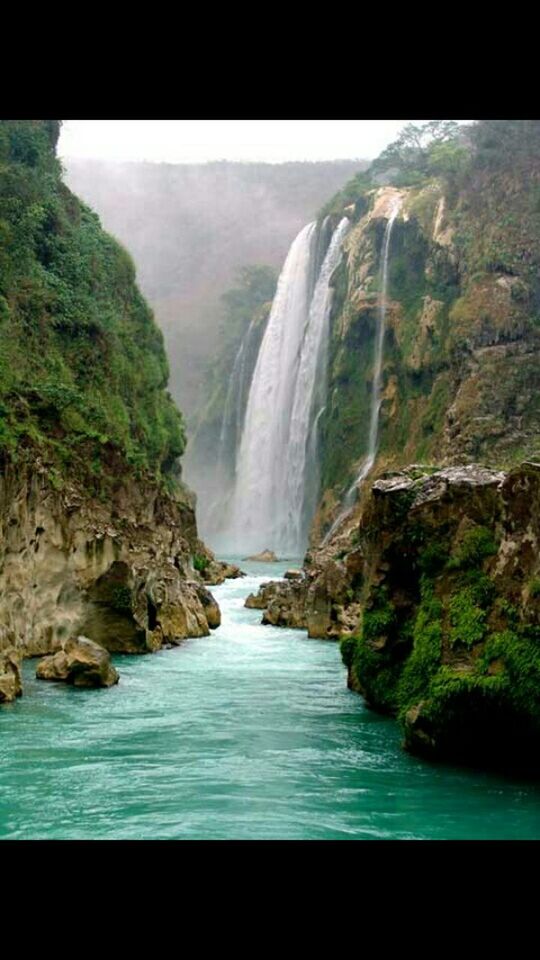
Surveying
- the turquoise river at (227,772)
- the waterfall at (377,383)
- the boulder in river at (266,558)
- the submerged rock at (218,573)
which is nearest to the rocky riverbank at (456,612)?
the turquoise river at (227,772)

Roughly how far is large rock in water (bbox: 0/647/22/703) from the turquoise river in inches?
9.7

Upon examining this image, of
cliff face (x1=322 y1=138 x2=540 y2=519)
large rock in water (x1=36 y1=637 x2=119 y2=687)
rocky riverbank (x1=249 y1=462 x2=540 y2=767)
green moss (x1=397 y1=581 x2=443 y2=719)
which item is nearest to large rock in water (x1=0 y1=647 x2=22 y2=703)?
large rock in water (x1=36 y1=637 x2=119 y2=687)

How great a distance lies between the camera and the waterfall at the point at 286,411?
5566 cm

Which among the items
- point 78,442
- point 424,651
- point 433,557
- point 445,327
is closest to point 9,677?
point 424,651

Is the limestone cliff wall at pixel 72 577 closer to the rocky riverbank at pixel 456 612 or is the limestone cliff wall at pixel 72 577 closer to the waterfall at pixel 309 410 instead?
the rocky riverbank at pixel 456 612

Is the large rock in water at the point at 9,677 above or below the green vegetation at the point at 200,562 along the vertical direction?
below

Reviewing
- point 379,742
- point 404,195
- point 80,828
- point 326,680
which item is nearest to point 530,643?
point 379,742

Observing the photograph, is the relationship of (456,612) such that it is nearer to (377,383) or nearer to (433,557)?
(433,557)

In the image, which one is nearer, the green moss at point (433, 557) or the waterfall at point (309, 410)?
the green moss at point (433, 557)

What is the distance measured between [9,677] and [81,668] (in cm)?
169

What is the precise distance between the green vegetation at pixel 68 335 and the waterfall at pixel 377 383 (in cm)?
839

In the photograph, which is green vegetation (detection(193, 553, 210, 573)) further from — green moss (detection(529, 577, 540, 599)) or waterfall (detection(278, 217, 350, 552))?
green moss (detection(529, 577, 540, 599))
